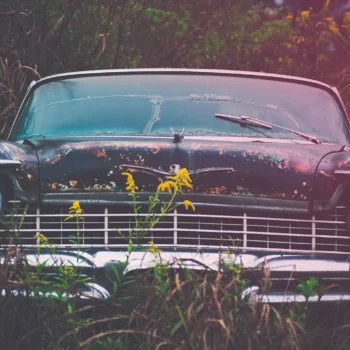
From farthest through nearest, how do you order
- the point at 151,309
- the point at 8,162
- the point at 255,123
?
the point at 255,123 < the point at 8,162 < the point at 151,309

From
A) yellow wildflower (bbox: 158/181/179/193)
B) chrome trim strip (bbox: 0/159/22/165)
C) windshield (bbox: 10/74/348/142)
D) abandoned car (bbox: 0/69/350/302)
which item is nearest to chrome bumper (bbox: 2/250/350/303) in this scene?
abandoned car (bbox: 0/69/350/302)

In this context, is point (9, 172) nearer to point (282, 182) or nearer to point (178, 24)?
point (282, 182)

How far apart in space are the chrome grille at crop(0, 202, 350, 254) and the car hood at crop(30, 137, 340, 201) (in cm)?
10

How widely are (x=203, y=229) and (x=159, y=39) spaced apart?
9007mm

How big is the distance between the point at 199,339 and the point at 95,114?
6.57 feet

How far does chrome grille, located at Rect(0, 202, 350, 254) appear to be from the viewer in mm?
3697

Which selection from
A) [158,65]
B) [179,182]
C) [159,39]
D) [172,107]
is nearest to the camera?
[179,182]

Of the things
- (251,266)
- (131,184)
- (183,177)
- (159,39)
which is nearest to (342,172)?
(251,266)

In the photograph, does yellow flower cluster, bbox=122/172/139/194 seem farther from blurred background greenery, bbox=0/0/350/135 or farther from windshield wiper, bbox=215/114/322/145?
blurred background greenery, bbox=0/0/350/135

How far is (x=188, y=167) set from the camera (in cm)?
372

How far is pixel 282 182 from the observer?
12.4ft

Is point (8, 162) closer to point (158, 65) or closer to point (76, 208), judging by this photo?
point (76, 208)

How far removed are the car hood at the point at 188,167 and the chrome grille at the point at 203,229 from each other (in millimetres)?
95

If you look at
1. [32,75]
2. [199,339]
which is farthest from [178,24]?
[199,339]
